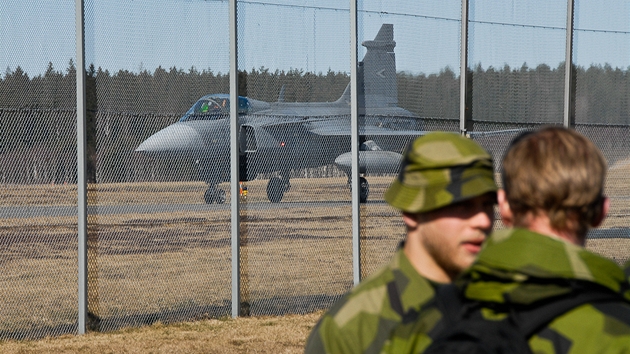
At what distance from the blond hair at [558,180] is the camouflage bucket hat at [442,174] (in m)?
0.30

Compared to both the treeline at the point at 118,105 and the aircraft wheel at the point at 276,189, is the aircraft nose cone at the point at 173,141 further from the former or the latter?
the aircraft wheel at the point at 276,189

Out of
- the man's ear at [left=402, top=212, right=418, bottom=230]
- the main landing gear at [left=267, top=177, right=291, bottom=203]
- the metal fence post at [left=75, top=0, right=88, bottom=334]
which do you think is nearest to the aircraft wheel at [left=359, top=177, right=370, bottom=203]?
the main landing gear at [left=267, top=177, right=291, bottom=203]

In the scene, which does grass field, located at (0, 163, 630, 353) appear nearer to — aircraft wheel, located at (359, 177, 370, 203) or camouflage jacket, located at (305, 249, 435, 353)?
aircraft wheel, located at (359, 177, 370, 203)

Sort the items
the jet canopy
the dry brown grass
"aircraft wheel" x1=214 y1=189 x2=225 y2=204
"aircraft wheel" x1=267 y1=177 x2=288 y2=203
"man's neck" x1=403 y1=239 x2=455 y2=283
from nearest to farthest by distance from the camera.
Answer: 1. "man's neck" x1=403 y1=239 x2=455 y2=283
2. the dry brown grass
3. the jet canopy
4. "aircraft wheel" x1=214 y1=189 x2=225 y2=204
5. "aircraft wheel" x1=267 y1=177 x2=288 y2=203

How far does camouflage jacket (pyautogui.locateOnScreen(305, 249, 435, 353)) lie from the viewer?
69.8 inches

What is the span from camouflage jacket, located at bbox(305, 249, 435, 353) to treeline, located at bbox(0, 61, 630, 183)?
229 inches

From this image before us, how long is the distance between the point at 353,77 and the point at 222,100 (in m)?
1.46

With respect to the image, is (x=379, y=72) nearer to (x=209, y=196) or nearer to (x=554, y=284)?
(x=209, y=196)

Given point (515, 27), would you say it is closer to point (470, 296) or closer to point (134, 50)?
point (134, 50)

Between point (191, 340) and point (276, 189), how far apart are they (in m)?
2.00

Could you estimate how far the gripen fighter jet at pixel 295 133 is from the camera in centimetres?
779

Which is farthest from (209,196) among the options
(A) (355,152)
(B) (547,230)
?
(B) (547,230)

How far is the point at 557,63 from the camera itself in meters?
9.87

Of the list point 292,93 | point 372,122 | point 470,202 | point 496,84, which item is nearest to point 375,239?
point 372,122
